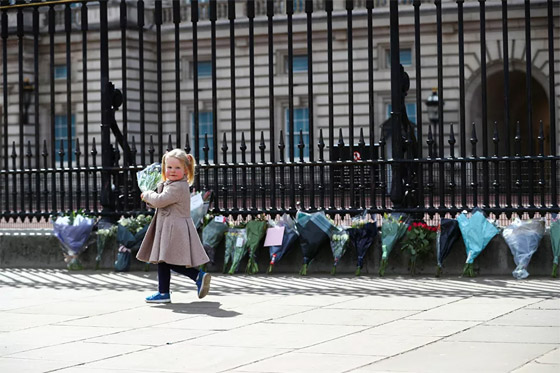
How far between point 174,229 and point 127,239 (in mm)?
2372

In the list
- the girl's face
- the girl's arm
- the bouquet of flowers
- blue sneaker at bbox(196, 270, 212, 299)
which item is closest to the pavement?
blue sneaker at bbox(196, 270, 212, 299)

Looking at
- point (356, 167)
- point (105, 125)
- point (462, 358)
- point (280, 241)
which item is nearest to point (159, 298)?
A: point (280, 241)

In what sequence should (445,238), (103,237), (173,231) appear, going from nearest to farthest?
(173,231), (445,238), (103,237)

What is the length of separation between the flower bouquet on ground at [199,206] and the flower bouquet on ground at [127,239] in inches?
23.5

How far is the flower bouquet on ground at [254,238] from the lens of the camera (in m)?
10.8

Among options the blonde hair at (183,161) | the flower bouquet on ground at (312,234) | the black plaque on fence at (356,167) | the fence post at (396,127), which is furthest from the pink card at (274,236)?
the blonde hair at (183,161)

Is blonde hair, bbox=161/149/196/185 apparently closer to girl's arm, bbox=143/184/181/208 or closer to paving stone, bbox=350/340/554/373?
girl's arm, bbox=143/184/181/208

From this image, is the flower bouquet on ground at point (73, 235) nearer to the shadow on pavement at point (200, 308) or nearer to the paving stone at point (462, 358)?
the shadow on pavement at point (200, 308)

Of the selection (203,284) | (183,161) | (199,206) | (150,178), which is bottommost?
(203,284)

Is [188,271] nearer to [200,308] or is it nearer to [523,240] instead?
[200,308]

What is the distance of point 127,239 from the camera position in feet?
37.1

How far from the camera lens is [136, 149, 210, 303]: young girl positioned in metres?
8.97

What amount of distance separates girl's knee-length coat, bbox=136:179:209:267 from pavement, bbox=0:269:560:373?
0.41 metres

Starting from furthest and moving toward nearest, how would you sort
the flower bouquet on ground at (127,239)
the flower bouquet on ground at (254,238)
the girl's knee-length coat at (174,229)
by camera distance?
the flower bouquet on ground at (127,239)
the flower bouquet on ground at (254,238)
the girl's knee-length coat at (174,229)
